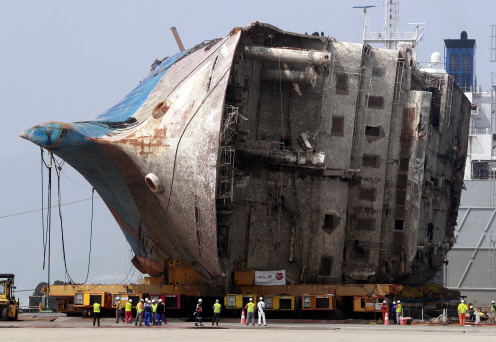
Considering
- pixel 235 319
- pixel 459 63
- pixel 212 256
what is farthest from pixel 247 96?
pixel 459 63

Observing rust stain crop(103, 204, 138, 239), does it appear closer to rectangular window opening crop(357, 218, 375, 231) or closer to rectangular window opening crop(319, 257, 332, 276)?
rectangular window opening crop(319, 257, 332, 276)

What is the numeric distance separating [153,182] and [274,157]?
6193 mm

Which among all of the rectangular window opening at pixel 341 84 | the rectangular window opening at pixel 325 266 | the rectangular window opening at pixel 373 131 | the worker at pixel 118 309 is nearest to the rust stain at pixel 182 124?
the worker at pixel 118 309

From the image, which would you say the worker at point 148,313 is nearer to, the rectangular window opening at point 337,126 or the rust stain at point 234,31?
the rust stain at point 234,31

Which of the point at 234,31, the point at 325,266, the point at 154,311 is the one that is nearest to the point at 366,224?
the point at 325,266

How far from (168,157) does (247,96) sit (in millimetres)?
5074

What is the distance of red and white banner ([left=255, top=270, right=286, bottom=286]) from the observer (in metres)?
35.3

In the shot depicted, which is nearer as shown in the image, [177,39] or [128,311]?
[128,311]

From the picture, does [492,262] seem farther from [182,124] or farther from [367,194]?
[182,124]

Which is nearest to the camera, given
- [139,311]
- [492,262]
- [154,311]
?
[154,311]

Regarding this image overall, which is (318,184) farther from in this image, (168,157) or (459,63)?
(459,63)

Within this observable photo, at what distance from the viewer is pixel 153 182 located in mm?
32438

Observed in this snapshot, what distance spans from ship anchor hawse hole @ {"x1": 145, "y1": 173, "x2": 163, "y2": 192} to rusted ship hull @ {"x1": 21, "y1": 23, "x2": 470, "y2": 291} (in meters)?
0.09

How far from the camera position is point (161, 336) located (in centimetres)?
2270
